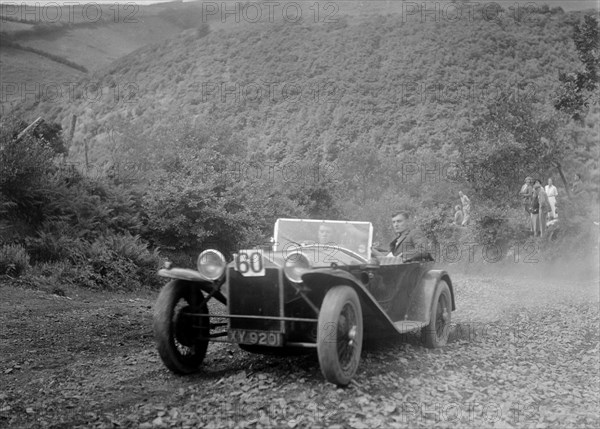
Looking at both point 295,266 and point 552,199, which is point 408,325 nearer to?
point 295,266

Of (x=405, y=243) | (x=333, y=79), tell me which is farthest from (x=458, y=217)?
(x=333, y=79)

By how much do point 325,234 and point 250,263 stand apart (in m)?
1.61

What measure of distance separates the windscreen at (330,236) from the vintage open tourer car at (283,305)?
0.13 metres

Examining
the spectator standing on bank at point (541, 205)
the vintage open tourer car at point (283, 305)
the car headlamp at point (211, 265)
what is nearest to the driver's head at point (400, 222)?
the vintage open tourer car at point (283, 305)

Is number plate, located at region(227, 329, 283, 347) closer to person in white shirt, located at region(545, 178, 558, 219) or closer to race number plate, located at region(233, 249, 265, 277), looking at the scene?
race number plate, located at region(233, 249, 265, 277)

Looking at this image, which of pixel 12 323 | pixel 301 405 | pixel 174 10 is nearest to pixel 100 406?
pixel 301 405

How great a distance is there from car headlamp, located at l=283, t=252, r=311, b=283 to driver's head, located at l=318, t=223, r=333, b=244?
5.13 feet

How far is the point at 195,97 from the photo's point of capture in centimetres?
6022

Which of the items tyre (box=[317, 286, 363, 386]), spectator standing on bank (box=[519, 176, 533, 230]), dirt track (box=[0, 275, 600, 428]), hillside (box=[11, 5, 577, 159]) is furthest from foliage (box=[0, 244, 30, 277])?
hillside (box=[11, 5, 577, 159])

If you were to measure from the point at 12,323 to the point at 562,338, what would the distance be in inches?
310

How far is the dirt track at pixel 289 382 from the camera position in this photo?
482 centimetres

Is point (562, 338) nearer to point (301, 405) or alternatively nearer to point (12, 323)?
point (301, 405)

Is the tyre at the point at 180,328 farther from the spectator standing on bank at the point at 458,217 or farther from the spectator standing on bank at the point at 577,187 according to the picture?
the spectator standing on bank at the point at 577,187

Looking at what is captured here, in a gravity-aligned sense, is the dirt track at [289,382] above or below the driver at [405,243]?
below
